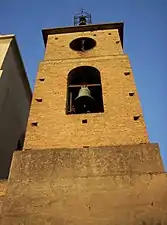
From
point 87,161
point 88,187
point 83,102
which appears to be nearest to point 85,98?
point 83,102

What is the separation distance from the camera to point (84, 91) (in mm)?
8102

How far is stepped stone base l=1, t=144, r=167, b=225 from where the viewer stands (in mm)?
4824

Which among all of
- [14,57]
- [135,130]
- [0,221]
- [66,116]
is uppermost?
[14,57]

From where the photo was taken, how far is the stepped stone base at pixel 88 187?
4.82 m

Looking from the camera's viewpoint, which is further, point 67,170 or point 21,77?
point 21,77

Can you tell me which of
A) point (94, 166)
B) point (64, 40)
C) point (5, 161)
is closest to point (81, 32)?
point (64, 40)

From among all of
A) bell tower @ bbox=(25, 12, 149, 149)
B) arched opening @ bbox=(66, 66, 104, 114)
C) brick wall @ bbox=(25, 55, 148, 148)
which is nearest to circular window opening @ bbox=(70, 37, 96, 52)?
bell tower @ bbox=(25, 12, 149, 149)

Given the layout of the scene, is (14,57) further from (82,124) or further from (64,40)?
(82,124)

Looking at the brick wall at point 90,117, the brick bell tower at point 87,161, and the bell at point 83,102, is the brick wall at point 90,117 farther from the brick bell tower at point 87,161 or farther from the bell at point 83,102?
the bell at point 83,102

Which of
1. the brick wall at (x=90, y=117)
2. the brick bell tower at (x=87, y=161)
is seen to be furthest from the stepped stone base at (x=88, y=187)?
the brick wall at (x=90, y=117)

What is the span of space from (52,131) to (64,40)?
5318 millimetres

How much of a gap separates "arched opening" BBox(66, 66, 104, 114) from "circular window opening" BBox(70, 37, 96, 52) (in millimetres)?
1750

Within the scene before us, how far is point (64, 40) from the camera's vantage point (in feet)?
36.9

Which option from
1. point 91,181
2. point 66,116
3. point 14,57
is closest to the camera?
point 91,181
